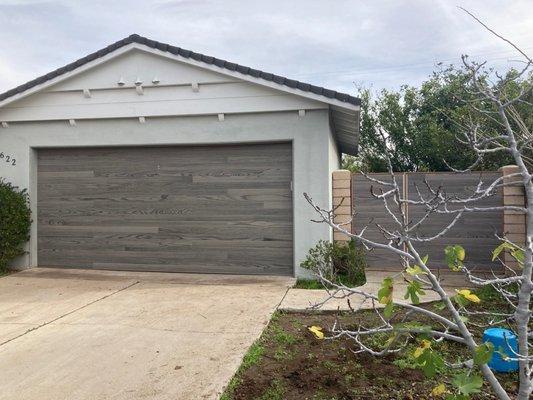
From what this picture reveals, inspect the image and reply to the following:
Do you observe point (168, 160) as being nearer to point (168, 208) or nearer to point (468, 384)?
point (168, 208)

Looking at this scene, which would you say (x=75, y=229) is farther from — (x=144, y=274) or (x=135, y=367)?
(x=135, y=367)

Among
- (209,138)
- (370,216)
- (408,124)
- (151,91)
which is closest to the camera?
(209,138)

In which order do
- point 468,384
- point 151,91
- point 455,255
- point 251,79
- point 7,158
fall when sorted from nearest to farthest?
point 468,384, point 455,255, point 251,79, point 151,91, point 7,158

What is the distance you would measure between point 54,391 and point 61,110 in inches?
239

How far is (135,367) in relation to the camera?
3832mm

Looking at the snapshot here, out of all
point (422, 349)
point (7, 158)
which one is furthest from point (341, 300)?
point (7, 158)

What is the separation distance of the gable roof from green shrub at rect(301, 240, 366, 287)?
2361mm

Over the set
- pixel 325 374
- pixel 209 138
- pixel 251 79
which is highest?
pixel 251 79

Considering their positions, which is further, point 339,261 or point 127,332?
point 339,261

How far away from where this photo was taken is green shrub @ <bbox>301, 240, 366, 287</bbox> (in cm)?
718

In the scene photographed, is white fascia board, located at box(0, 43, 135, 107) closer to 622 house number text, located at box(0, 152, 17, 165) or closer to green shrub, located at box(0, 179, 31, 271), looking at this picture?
622 house number text, located at box(0, 152, 17, 165)

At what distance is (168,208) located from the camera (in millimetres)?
7973

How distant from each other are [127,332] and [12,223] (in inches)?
172

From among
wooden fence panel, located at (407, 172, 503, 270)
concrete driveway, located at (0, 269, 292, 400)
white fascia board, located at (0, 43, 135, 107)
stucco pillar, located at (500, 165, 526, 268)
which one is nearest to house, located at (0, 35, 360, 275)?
white fascia board, located at (0, 43, 135, 107)
